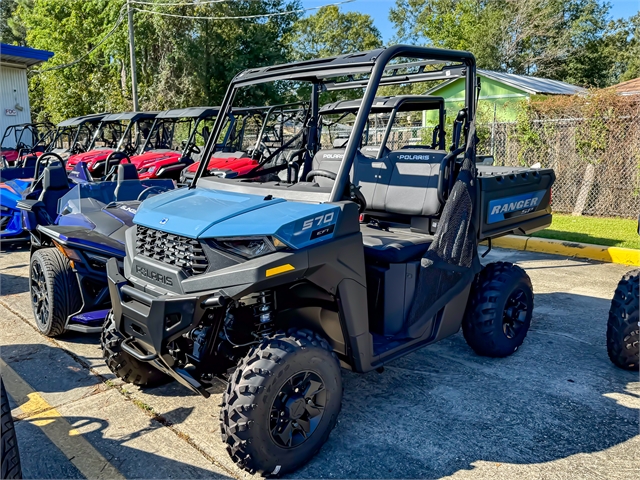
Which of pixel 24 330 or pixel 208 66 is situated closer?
pixel 24 330

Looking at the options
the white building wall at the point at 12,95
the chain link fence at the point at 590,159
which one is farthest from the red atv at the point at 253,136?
the white building wall at the point at 12,95

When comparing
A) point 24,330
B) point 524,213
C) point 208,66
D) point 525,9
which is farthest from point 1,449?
point 525,9

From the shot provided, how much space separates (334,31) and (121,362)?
57074 mm

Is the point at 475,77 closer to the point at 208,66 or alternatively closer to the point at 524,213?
the point at 524,213

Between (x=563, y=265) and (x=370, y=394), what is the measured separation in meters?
4.47

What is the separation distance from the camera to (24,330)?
203 inches

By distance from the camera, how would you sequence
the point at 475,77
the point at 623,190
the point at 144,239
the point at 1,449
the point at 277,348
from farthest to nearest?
the point at 623,190 < the point at 475,77 < the point at 144,239 < the point at 277,348 < the point at 1,449

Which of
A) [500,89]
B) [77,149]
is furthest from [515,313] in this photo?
[500,89]

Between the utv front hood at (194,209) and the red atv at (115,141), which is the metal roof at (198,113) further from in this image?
the utv front hood at (194,209)

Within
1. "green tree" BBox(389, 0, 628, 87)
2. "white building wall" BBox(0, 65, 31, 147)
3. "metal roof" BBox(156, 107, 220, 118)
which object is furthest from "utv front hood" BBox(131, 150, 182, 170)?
"green tree" BBox(389, 0, 628, 87)

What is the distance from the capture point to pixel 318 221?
2.99 metres

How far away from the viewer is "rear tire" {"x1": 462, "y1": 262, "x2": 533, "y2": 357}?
421cm

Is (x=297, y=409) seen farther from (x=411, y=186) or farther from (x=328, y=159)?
(x=328, y=159)

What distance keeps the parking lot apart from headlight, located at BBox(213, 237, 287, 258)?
1.16m
